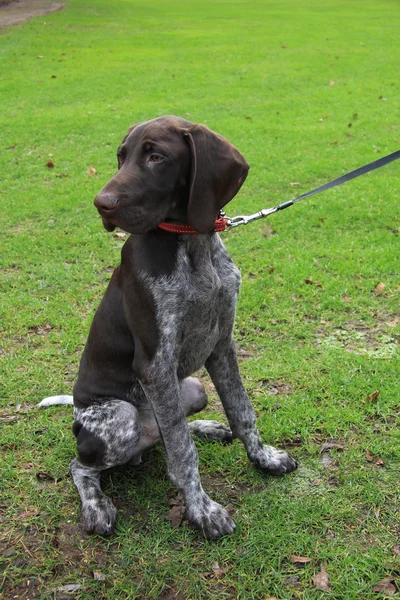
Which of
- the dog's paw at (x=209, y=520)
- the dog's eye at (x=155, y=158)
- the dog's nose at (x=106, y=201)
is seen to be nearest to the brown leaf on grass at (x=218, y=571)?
the dog's paw at (x=209, y=520)

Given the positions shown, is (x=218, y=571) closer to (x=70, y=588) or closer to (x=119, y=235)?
(x=70, y=588)

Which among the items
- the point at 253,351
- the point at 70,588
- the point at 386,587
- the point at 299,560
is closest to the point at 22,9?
the point at 253,351

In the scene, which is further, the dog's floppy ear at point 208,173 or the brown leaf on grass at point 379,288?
the brown leaf on grass at point 379,288

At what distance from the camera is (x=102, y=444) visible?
331 cm

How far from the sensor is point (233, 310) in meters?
3.44

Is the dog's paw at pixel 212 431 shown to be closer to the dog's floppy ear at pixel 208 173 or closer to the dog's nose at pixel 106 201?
the dog's floppy ear at pixel 208 173

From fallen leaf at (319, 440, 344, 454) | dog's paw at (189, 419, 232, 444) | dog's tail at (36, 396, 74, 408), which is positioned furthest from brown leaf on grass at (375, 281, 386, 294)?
dog's tail at (36, 396, 74, 408)

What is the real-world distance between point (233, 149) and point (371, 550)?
84.7 inches

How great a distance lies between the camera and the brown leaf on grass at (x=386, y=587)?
2924 millimetres

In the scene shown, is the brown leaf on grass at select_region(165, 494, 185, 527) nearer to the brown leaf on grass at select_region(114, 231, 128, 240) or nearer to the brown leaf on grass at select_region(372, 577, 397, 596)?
the brown leaf on grass at select_region(372, 577, 397, 596)

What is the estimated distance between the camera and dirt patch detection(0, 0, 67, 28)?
25.4 m

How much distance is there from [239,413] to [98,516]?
3.26ft

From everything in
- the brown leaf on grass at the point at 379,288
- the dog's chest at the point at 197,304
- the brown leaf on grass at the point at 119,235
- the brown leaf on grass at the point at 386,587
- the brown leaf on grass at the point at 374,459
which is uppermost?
the dog's chest at the point at 197,304

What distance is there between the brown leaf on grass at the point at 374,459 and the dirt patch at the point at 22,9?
81.4 feet
